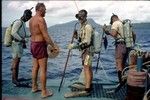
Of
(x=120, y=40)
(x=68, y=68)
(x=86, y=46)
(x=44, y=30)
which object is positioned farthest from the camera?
(x=68, y=68)

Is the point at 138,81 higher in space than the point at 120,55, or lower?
lower

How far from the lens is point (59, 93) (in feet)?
24.8

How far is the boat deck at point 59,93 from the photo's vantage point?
7.19 metres

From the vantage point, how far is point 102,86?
Answer: 8.12 m

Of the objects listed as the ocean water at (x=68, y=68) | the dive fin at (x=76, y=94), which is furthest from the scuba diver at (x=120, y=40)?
the dive fin at (x=76, y=94)

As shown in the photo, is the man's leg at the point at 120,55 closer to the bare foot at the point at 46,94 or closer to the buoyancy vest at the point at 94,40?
the buoyancy vest at the point at 94,40

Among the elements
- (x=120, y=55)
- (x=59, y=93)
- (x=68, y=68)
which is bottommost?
(x=68, y=68)

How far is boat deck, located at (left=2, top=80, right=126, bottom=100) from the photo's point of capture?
283 inches

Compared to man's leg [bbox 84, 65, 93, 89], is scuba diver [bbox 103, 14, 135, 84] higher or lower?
higher

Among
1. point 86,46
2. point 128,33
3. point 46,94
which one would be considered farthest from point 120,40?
point 46,94

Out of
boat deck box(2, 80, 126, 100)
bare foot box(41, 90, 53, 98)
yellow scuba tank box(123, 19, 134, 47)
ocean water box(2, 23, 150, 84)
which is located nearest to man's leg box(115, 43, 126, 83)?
yellow scuba tank box(123, 19, 134, 47)

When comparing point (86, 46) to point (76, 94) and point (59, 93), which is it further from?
point (59, 93)

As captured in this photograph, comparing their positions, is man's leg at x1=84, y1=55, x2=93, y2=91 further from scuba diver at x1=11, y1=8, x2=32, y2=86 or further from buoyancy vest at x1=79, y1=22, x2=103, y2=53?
scuba diver at x1=11, y1=8, x2=32, y2=86

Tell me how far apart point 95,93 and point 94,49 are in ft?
2.67
